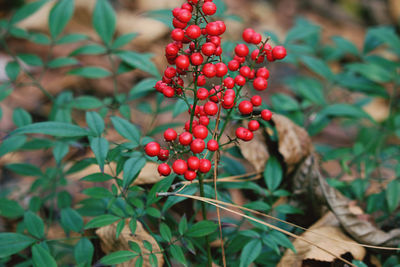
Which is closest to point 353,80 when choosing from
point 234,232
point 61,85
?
point 234,232

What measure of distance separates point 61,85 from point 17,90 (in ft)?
1.55

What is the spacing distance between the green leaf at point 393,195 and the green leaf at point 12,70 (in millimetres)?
2309

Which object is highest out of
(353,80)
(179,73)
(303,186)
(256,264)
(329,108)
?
(179,73)

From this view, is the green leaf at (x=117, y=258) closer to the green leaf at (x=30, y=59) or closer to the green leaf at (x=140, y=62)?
the green leaf at (x=140, y=62)

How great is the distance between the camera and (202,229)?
1456 millimetres

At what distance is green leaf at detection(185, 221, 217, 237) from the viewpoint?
1.43 metres

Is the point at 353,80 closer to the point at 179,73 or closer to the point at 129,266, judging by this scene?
the point at 179,73

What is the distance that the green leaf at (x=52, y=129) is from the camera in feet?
4.45

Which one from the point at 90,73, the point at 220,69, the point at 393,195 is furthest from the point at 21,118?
the point at 393,195

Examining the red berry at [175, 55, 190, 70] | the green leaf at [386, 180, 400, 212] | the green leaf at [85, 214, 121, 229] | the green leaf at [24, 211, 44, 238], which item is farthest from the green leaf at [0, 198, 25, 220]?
the green leaf at [386, 180, 400, 212]

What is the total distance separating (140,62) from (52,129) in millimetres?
831

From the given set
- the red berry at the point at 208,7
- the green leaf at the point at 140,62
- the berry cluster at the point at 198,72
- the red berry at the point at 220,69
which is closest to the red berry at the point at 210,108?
the berry cluster at the point at 198,72

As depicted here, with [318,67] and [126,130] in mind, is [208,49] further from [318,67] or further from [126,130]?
[318,67]

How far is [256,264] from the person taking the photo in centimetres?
177
